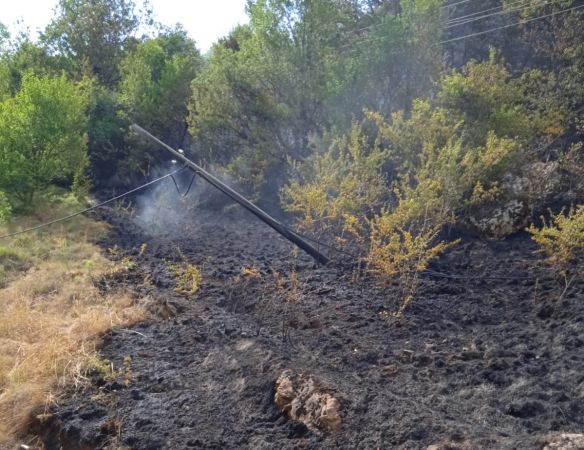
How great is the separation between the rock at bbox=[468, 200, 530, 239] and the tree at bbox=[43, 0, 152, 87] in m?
10.8

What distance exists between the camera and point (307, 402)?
3.33 m

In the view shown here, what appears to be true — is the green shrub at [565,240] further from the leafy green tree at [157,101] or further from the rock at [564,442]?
the leafy green tree at [157,101]

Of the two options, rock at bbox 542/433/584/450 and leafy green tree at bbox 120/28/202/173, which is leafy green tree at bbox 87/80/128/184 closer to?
leafy green tree at bbox 120/28/202/173

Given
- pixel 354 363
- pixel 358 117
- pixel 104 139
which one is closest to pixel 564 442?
pixel 354 363

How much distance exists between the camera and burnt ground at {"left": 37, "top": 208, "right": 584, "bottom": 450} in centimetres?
310

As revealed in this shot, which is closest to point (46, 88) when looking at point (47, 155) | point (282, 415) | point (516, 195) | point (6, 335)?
point (47, 155)

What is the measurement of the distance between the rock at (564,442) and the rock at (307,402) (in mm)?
992

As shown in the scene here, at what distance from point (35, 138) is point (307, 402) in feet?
24.6

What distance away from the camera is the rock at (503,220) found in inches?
251

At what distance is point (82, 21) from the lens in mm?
14594

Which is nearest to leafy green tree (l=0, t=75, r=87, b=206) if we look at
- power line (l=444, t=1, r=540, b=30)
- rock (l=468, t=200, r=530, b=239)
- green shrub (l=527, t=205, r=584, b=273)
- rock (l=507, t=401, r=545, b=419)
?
rock (l=468, t=200, r=530, b=239)

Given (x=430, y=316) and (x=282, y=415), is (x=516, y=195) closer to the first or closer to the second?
(x=430, y=316)

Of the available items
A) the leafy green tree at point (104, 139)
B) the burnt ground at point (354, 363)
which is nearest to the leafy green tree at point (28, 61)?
the leafy green tree at point (104, 139)

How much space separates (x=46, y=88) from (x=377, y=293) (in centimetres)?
664
